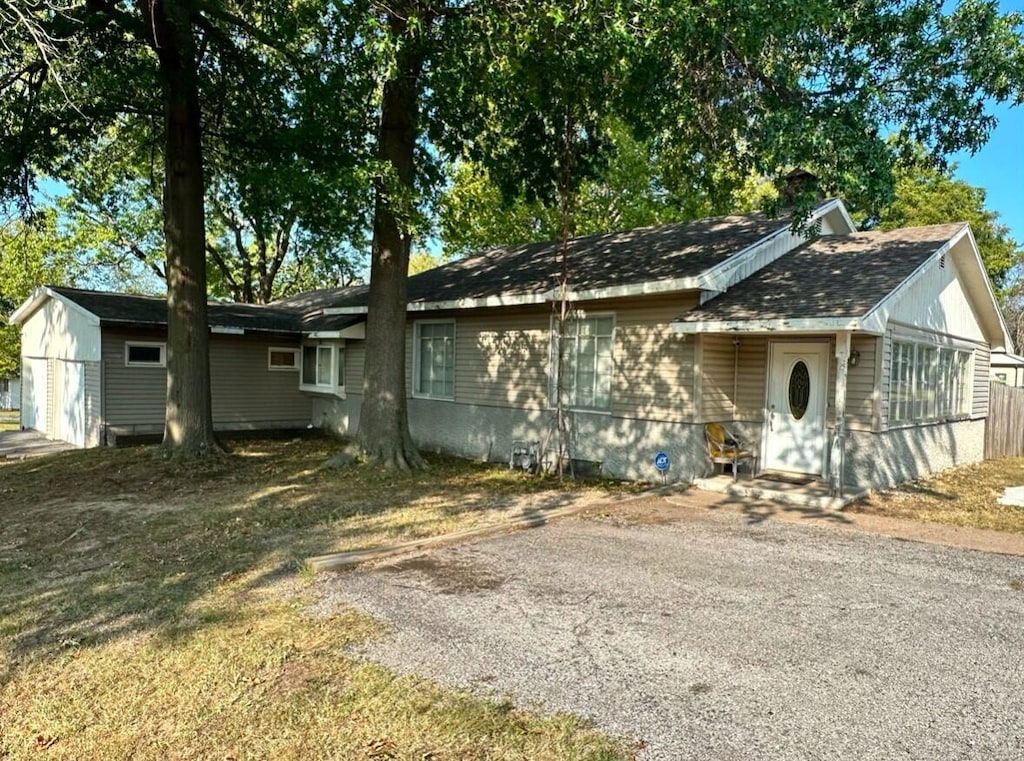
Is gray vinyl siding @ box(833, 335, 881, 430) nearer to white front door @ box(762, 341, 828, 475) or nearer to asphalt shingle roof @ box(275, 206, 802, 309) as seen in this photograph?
white front door @ box(762, 341, 828, 475)

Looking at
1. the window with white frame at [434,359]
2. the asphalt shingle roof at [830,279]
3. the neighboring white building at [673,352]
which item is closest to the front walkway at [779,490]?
the neighboring white building at [673,352]

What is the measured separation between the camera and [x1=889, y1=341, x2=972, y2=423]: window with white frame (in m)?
10.1

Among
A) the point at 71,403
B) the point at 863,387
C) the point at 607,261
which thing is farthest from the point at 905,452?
the point at 71,403

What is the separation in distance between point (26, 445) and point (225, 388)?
4.48 metres

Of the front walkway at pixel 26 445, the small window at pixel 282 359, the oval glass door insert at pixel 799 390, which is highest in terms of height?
the small window at pixel 282 359

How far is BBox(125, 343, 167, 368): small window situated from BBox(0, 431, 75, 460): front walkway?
7.56ft

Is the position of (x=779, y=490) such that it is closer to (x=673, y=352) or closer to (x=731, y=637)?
(x=673, y=352)

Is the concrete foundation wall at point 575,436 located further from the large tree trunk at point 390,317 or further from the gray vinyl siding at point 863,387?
the gray vinyl siding at point 863,387

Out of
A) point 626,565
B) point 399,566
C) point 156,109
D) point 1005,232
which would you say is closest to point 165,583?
point 399,566

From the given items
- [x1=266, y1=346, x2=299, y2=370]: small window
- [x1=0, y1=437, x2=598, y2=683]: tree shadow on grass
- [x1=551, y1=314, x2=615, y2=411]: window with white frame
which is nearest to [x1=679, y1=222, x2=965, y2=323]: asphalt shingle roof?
[x1=551, y1=314, x2=615, y2=411]: window with white frame

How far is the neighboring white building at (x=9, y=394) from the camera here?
99.8 ft

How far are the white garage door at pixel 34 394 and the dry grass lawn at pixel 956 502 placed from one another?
62.4 feet

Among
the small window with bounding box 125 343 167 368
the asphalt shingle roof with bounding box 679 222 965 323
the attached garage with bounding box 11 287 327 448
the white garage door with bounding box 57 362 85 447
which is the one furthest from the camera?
the white garage door with bounding box 57 362 85 447

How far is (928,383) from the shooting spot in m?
11.4
